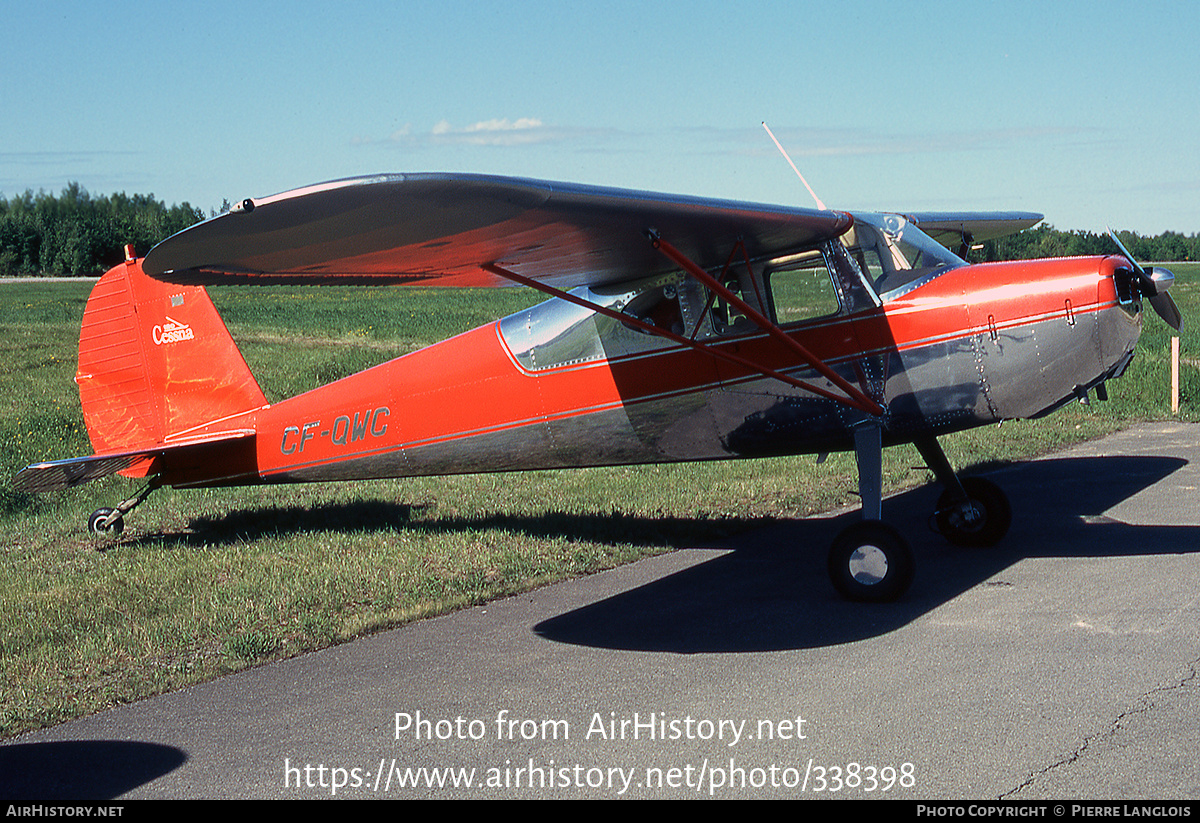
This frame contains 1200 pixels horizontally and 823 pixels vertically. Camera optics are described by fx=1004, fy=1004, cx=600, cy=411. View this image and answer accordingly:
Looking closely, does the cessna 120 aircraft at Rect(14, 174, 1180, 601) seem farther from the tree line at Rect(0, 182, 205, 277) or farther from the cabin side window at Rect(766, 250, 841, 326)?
the tree line at Rect(0, 182, 205, 277)

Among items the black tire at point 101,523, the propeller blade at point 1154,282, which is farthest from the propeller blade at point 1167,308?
the black tire at point 101,523

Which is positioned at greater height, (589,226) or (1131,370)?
(589,226)

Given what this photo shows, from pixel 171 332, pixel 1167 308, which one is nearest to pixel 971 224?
pixel 1167 308

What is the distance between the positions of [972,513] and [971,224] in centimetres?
344

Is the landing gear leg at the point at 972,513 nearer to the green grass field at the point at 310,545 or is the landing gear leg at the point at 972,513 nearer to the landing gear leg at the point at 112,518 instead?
the green grass field at the point at 310,545

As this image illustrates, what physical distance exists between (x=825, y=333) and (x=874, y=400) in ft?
1.79

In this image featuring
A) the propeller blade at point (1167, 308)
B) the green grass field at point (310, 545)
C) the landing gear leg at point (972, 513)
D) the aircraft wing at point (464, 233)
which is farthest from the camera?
the landing gear leg at point (972, 513)

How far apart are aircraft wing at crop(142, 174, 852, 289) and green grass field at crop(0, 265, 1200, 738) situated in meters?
2.14

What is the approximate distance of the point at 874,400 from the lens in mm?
6617

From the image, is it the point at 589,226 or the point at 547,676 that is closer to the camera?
the point at 547,676

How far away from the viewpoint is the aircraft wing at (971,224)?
9344 mm

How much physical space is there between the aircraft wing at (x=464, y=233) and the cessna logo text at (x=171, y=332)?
3.28 meters
